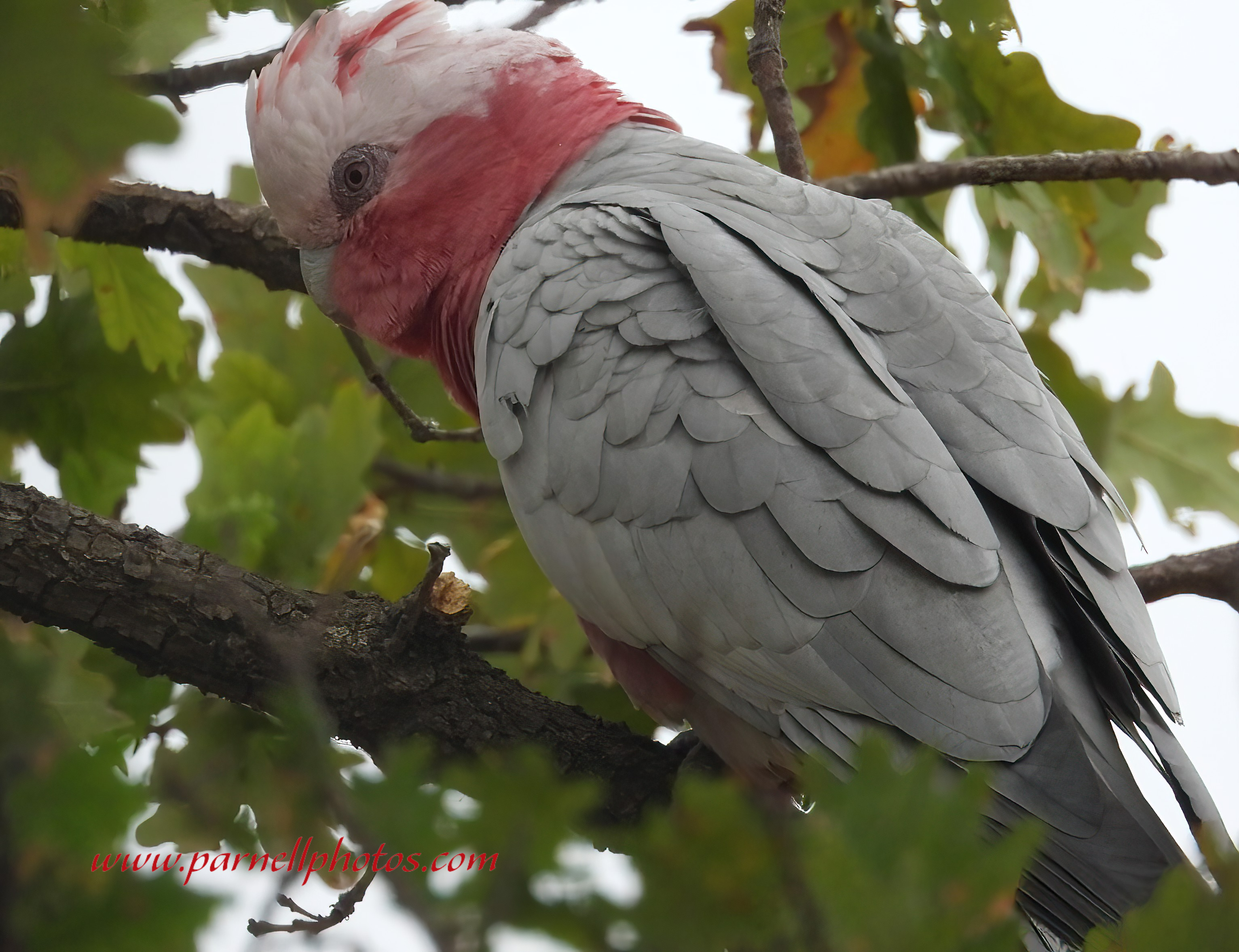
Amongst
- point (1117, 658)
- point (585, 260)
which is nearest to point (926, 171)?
point (585, 260)

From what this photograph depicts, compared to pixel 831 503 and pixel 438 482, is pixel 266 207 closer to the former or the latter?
pixel 438 482

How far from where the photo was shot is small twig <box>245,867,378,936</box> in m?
0.92

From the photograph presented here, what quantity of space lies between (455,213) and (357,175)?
0.83 feet

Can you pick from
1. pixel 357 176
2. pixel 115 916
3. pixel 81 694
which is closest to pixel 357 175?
pixel 357 176

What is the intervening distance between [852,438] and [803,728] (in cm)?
49

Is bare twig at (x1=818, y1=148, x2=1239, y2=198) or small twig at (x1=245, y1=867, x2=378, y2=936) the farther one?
bare twig at (x1=818, y1=148, x2=1239, y2=198)

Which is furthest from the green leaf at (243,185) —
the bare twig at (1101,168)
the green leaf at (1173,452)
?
the green leaf at (1173,452)

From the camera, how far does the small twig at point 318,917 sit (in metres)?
0.92

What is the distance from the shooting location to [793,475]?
1788 mm

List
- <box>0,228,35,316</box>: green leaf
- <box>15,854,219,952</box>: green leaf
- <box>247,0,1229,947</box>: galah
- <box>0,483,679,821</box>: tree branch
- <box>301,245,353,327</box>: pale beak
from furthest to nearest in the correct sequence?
<box>301,245,353,327</box>: pale beak → <box>0,228,35,316</box>: green leaf → <box>0,483,679,821</box>: tree branch → <box>247,0,1229,947</box>: galah → <box>15,854,219,952</box>: green leaf

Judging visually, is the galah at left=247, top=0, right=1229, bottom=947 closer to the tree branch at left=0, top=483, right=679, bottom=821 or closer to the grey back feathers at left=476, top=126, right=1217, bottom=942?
the grey back feathers at left=476, top=126, right=1217, bottom=942

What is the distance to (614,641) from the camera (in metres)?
2.13

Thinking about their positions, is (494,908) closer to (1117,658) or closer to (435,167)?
(1117,658)

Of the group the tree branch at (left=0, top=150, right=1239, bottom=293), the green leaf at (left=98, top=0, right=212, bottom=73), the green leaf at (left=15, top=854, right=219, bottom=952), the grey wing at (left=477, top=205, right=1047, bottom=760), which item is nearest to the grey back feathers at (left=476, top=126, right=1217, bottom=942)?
the grey wing at (left=477, top=205, right=1047, bottom=760)
